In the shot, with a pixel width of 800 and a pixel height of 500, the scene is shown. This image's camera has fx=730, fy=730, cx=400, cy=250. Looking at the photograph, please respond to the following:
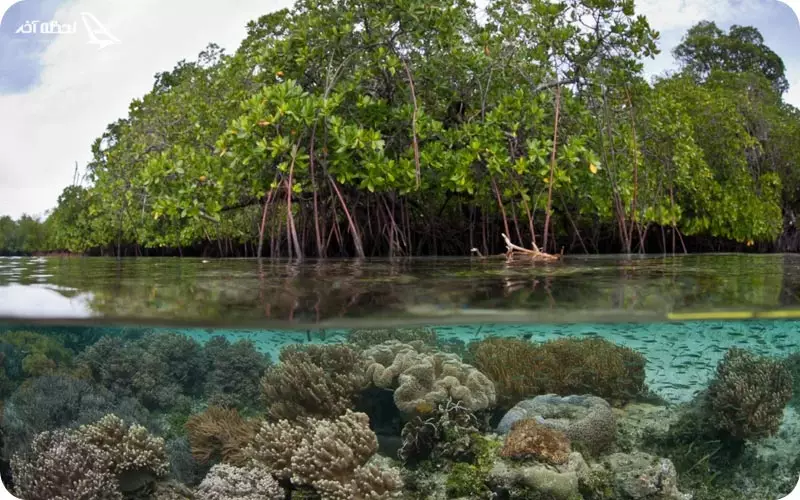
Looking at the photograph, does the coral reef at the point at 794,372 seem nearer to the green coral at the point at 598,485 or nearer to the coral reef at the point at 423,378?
the green coral at the point at 598,485

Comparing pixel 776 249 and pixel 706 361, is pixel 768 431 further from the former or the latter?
pixel 776 249

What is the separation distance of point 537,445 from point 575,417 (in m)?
0.69

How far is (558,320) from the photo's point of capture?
4.84m

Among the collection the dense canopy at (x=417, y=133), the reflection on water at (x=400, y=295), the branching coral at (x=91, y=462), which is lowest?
the branching coral at (x=91, y=462)

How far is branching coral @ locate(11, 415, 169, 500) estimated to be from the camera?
4941 millimetres

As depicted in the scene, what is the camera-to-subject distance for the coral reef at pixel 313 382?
530 centimetres

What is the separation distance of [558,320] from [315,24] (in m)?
3.88

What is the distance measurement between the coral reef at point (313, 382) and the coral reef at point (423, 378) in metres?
0.23

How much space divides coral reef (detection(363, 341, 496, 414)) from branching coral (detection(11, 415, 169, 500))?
171 centimetres

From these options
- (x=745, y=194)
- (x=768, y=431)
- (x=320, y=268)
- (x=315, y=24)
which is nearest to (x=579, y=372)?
(x=768, y=431)

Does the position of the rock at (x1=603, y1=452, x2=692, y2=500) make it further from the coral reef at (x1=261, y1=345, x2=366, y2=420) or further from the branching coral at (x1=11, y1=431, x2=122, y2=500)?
the branching coral at (x1=11, y1=431, x2=122, y2=500)

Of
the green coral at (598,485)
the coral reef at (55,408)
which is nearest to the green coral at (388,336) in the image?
the green coral at (598,485)

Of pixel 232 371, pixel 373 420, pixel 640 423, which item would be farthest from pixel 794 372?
pixel 232 371

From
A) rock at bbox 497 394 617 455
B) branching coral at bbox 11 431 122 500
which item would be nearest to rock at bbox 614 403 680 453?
rock at bbox 497 394 617 455
